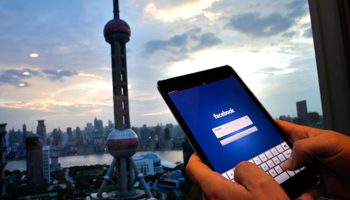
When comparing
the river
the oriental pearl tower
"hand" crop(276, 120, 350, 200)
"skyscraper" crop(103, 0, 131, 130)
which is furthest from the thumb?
"skyscraper" crop(103, 0, 131, 130)

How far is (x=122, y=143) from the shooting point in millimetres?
2119

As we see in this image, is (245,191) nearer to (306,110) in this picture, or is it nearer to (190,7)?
(306,110)

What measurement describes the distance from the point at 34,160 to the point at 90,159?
16.9 inches

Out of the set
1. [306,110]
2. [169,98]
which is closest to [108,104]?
[169,98]

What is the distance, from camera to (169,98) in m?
0.57

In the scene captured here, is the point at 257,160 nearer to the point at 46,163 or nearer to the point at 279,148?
the point at 279,148

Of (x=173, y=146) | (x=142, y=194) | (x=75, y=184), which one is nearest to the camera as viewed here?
(x=75, y=184)

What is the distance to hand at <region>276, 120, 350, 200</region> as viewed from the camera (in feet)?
1.58

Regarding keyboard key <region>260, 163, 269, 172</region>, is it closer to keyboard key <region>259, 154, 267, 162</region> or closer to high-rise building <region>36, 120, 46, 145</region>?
keyboard key <region>259, 154, 267, 162</region>

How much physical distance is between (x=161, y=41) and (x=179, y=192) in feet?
4.72

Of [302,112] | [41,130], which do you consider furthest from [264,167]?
[41,130]

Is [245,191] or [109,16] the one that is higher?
[109,16]

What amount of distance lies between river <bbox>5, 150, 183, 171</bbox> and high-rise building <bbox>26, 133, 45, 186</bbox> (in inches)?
2.1

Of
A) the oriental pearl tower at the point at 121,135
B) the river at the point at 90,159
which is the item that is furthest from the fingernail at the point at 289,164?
the oriental pearl tower at the point at 121,135
